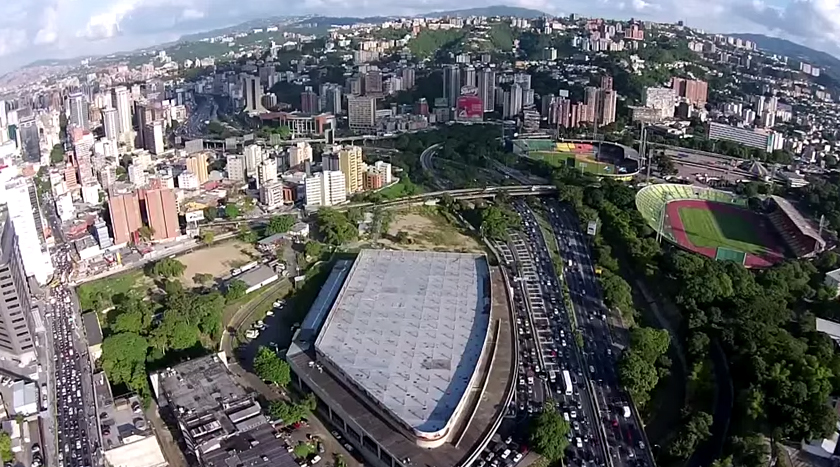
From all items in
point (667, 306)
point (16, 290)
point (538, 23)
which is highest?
point (538, 23)

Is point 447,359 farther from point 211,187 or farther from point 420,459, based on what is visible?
point 211,187

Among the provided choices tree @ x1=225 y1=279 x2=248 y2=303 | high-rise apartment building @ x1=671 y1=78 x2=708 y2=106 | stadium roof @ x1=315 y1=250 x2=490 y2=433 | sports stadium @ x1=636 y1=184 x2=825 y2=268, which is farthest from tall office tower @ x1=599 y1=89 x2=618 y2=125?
tree @ x1=225 y1=279 x2=248 y2=303

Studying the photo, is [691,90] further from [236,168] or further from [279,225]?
[279,225]

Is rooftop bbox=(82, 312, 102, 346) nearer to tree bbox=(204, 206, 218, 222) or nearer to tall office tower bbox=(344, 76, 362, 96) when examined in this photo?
tree bbox=(204, 206, 218, 222)

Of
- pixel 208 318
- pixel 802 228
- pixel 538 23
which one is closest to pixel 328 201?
pixel 208 318

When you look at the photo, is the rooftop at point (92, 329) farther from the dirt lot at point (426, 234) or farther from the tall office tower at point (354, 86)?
the tall office tower at point (354, 86)

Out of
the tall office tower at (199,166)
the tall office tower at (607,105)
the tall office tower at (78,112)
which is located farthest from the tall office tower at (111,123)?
the tall office tower at (607,105)
